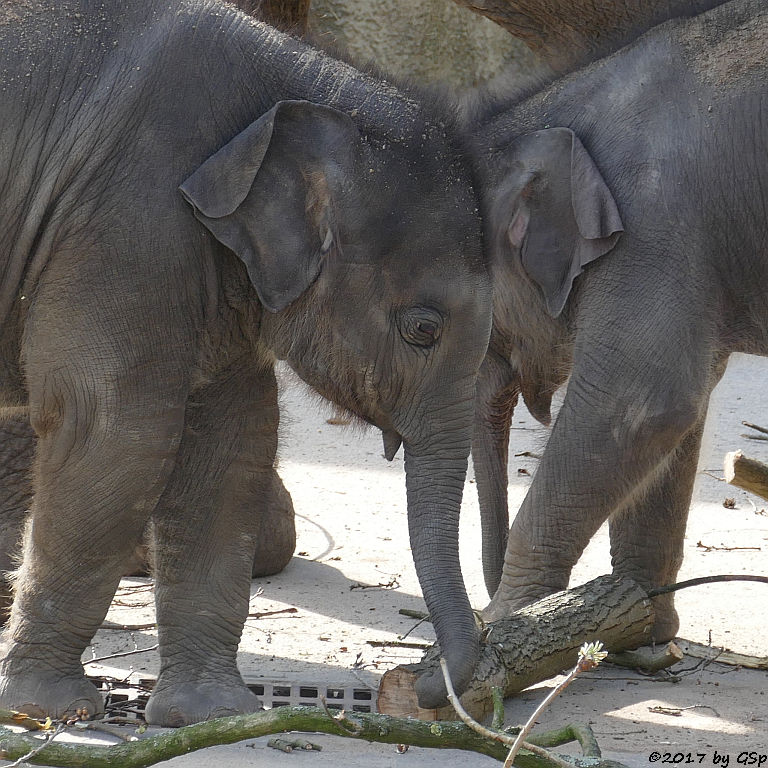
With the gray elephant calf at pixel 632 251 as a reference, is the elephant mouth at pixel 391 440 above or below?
below

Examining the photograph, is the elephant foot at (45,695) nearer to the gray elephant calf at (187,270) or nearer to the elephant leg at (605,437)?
the gray elephant calf at (187,270)

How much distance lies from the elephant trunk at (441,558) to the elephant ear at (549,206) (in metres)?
1.05

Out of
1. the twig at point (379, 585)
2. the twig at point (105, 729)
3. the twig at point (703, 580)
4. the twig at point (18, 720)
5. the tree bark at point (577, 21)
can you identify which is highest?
the tree bark at point (577, 21)

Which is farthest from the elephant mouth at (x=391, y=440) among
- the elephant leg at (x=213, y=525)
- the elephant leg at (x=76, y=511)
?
the elephant leg at (x=76, y=511)

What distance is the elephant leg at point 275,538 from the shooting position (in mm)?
4914

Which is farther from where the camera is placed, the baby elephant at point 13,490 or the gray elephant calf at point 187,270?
the baby elephant at point 13,490

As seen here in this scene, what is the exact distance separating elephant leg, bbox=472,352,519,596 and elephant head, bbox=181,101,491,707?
137 centimetres

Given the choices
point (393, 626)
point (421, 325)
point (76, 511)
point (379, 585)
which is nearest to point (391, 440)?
point (421, 325)

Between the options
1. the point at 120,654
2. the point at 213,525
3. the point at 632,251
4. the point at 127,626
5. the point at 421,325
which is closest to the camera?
the point at 421,325

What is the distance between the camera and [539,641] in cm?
384

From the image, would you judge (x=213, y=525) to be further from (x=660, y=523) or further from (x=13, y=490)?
(x=660, y=523)

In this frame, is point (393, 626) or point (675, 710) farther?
point (393, 626)

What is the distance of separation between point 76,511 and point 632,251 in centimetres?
187

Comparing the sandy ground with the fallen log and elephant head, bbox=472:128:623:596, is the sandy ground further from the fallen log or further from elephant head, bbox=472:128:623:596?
elephant head, bbox=472:128:623:596
